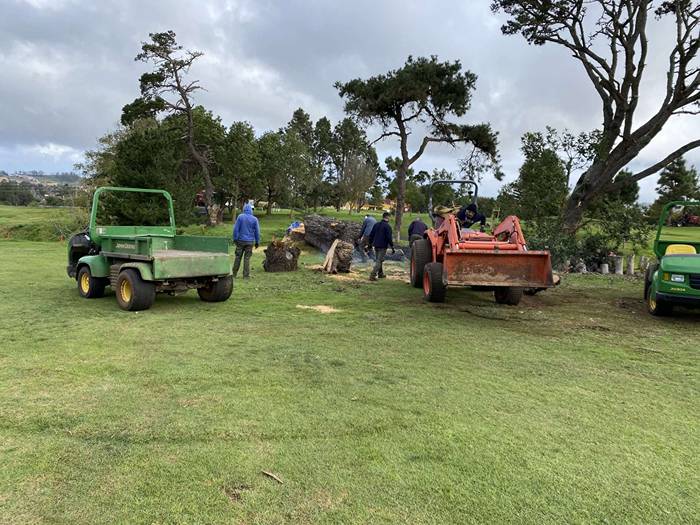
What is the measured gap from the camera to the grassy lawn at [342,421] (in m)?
2.60

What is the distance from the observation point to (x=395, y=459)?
3039 mm

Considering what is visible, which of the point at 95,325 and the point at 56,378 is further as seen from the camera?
the point at 95,325

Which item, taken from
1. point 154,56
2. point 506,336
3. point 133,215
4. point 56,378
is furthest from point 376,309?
point 154,56

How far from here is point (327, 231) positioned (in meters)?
18.3

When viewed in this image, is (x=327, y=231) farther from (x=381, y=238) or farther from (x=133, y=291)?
(x=133, y=291)

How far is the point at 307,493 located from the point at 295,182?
43.3 metres

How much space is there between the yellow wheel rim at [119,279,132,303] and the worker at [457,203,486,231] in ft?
20.2

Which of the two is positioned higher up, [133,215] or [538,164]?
[538,164]

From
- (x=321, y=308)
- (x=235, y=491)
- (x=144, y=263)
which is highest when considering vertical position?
(x=144, y=263)

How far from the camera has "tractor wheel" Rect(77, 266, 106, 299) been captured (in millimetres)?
8289

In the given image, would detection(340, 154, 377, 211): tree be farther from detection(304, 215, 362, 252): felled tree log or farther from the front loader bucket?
the front loader bucket

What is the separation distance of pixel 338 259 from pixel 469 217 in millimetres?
4156

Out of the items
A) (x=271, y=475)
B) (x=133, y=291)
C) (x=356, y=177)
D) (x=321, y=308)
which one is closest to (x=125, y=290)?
(x=133, y=291)

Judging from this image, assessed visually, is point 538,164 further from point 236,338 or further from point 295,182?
point 295,182
